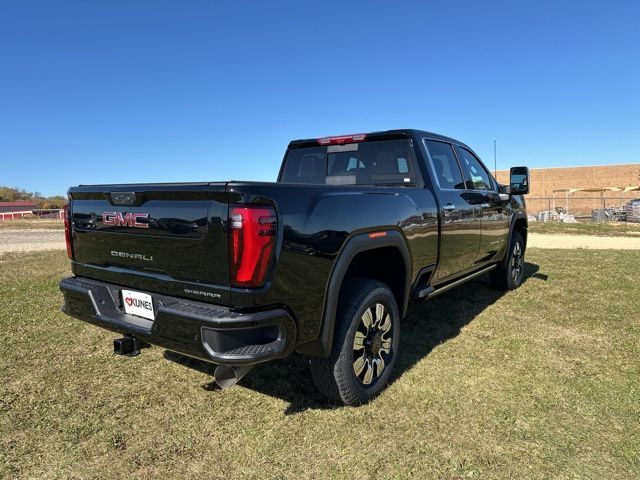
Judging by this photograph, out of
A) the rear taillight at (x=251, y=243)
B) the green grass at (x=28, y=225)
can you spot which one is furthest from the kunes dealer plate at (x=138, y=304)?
the green grass at (x=28, y=225)

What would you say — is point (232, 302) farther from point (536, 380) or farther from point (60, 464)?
point (536, 380)

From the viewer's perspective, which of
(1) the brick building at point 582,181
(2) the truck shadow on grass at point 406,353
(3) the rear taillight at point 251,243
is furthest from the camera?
(1) the brick building at point 582,181

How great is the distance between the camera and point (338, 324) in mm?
2783

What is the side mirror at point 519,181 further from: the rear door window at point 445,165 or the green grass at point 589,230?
the green grass at point 589,230

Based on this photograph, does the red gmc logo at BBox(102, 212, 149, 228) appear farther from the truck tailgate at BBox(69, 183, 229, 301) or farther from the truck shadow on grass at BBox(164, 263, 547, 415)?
the truck shadow on grass at BBox(164, 263, 547, 415)

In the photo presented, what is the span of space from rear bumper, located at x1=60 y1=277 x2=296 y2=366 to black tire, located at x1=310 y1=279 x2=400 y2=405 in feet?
1.55

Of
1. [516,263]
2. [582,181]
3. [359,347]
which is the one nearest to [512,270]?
[516,263]

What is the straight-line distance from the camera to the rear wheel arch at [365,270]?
8.53ft

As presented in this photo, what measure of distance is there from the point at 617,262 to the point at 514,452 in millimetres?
7659

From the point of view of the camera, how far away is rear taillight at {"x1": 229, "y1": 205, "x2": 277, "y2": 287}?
2.18 meters

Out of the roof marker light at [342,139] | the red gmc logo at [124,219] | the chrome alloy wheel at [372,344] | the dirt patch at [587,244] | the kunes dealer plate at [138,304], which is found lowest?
the dirt patch at [587,244]

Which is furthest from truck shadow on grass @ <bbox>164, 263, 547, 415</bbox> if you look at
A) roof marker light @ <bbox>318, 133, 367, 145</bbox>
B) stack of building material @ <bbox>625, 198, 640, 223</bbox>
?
stack of building material @ <bbox>625, 198, 640, 223</bbox>

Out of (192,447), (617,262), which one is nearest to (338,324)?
(192,447)

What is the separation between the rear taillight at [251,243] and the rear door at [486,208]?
2963 mm
